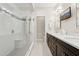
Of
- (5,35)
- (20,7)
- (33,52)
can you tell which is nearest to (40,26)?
(33,52)

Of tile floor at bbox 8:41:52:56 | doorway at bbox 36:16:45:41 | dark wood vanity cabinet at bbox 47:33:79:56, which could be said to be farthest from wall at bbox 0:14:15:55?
doorway at bbox 36:16:45:41

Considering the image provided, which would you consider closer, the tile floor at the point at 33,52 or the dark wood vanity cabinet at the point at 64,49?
the dark wood vanity cabinet at the point at 64,49

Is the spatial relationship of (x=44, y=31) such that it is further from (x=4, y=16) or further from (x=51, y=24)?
(x=4, y=16)

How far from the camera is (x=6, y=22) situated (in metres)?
2.80

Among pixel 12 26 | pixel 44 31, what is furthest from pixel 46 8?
pixel 12 26

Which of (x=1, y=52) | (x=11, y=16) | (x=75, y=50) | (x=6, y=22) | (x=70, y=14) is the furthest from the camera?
(x=70, y=14)

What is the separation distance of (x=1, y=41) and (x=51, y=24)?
5679 millimetres

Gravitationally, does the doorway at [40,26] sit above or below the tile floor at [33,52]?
above

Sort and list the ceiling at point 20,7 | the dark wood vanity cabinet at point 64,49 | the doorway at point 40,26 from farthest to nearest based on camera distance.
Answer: the doorway at point 40,26 < the ceiling at point 20,7 < the dark wood vanity cabinet at point 64,49

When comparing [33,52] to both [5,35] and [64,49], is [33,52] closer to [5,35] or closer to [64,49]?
[5,35]

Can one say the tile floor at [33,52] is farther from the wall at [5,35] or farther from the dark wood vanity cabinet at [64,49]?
the dark wood vanity cabinet at [64,49]

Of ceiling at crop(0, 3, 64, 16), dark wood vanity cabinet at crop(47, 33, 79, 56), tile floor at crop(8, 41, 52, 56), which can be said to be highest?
ceiling at crop(0, 3, 64, 16)

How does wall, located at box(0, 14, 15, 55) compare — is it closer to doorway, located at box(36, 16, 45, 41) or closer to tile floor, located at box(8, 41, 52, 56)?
tile floor, located at box(8, 41, 52, 56)

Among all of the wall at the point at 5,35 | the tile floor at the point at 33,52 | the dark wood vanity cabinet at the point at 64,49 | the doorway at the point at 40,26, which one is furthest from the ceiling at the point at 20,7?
the dark wood vanity cabinet at the point at 64,49
